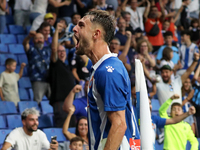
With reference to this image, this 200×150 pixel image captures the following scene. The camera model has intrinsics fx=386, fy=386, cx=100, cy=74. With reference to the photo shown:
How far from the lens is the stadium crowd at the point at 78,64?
631 cm

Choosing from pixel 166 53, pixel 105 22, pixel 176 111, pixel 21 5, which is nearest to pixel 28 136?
pixel 176 111

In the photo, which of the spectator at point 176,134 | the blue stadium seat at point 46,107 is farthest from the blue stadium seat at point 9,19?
the spectator at point 176,134

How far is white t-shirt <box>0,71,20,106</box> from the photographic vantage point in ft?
23.4

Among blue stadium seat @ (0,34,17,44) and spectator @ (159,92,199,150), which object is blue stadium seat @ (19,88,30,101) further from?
spectator @ (159,92,199,150)

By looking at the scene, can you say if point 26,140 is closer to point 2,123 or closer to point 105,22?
point 2,123

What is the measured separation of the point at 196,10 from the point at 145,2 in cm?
337

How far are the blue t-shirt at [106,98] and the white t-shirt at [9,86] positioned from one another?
4834 mm

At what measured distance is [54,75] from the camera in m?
7.20

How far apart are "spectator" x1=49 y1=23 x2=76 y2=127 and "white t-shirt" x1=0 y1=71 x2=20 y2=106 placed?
0.68m

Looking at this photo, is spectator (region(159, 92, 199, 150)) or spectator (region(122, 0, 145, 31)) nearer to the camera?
spectator (region(159, 92, 199, 150))

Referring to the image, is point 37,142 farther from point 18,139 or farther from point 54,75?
point 54,75

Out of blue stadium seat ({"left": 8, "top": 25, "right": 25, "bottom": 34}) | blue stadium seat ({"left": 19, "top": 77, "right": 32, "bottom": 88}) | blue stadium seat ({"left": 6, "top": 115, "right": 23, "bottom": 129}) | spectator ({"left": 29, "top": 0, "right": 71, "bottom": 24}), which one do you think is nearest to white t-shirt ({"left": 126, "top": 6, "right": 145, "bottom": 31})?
spectator ({"left": 29, "top": 0, "right": 71, "bottom": 24})

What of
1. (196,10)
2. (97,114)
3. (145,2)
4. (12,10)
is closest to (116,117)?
(97,114)

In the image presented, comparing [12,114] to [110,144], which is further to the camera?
[12,114]
